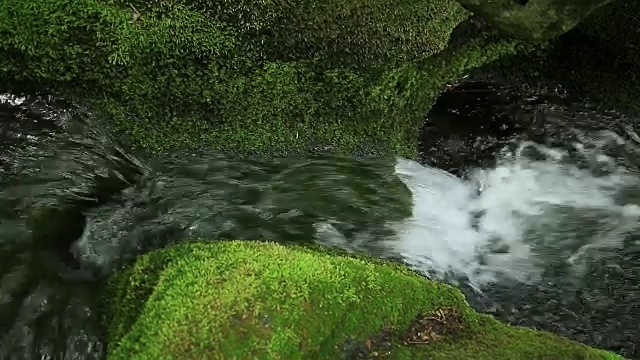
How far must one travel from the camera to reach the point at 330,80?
4.57 meters

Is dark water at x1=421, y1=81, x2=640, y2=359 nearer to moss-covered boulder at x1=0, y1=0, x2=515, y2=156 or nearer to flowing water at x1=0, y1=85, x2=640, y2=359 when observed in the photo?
flowing water at x1=0, y1=85, x2=640, y2=359

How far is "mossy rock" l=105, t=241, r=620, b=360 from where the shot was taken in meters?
2.27

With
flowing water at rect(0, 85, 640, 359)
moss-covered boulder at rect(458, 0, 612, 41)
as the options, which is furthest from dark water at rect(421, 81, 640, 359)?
moss-covered boulder at rect(458, 0, 612, 41)

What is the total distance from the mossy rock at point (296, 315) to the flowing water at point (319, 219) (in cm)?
123

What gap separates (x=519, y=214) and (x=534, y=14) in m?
2.13

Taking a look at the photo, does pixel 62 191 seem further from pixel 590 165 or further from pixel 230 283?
pixel 590 165

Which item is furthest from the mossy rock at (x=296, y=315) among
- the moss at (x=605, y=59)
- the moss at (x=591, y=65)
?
the moss at (x=605, y=59)

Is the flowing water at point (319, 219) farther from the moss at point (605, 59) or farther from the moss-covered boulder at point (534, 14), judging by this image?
the moss-covered boulder at point (534, 14)

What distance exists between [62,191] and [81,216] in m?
0.20

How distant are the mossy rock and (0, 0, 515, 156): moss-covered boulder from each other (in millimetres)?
1893

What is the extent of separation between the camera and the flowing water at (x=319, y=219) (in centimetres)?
386

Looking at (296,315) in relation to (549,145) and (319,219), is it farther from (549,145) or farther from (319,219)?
(549,145)

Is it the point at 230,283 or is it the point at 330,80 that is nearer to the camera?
the point at 230,283

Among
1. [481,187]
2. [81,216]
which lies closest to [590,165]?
[481,187]
